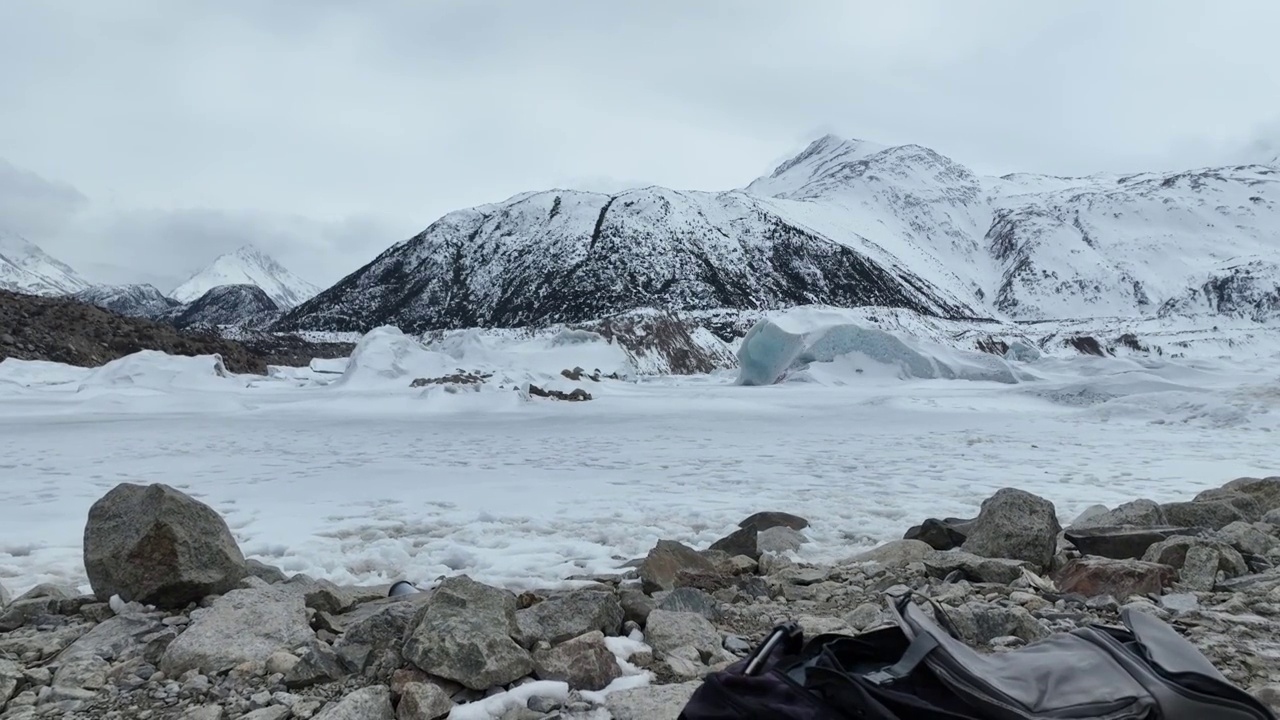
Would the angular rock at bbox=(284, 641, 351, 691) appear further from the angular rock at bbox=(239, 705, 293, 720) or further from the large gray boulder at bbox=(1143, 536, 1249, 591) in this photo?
the large gray boulder at bbox=(1143, 536, 1249, 591)

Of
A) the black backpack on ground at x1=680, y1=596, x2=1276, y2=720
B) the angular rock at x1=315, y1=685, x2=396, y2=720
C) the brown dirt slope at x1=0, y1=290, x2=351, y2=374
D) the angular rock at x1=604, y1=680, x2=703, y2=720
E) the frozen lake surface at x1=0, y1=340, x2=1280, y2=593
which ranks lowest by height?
the frozen lake surface at x1=0, y1=340, x2=1280, y2=593

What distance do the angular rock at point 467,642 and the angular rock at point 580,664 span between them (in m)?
0.06

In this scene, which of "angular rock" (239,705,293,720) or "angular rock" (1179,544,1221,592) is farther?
"angular rock" (1179,544,1221,592)

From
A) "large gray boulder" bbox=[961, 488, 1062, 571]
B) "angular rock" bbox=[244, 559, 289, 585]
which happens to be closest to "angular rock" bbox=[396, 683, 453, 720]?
"angular rock" bbox=[244, 559, 289, 585]

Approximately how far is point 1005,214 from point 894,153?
32.7 m

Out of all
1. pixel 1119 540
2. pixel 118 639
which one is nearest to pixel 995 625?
pixel 1119 540

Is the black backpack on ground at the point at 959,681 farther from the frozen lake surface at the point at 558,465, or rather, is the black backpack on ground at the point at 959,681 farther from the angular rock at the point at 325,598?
the frozen lake surface at the point at 558,465

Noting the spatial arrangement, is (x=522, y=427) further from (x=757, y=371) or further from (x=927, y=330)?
(x=927, y=330)

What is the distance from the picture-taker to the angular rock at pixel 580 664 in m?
2.41

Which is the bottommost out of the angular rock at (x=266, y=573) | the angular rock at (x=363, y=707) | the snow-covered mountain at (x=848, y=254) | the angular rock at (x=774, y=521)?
the angular rock at (x=774, y=521)

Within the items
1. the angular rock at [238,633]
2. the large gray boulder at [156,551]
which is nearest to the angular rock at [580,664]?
the angular rock at [238,633]

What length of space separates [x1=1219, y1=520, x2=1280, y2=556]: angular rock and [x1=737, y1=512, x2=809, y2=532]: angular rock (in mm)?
2468

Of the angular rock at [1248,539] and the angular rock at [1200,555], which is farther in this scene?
the angular rock at [1248,539]

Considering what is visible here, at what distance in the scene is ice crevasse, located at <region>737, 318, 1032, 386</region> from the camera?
30.1 meters
